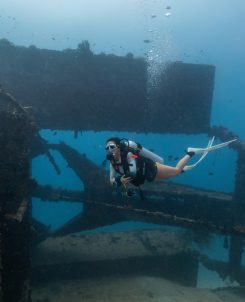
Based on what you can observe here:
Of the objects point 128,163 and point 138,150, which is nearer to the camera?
point 128,163

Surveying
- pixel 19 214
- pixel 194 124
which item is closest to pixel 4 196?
pixel 19 214

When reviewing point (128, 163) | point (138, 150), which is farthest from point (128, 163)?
point (138, 150)

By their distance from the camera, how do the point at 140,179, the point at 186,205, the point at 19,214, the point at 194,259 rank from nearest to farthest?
the point at 19,214 < the point at 140,179 < the point at 186,205 < the point at 194,259

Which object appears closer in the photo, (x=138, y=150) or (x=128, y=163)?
(x=128, y=163)

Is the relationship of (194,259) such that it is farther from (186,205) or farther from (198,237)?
(186,205)

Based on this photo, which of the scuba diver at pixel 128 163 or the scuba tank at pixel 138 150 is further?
the scuba tank at pixel 138 150

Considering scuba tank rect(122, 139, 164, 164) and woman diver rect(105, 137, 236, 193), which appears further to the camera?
scuba tank rect(122, 139, 164, 164)

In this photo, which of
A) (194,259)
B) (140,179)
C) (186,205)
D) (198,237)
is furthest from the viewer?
(198,237)

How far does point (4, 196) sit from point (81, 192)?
4438mm

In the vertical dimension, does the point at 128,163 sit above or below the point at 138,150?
below

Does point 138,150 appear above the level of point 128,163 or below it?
above

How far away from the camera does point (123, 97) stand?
992 centimetres

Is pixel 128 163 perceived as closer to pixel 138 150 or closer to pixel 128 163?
pixel 128 163

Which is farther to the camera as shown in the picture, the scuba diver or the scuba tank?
the scuba tank
